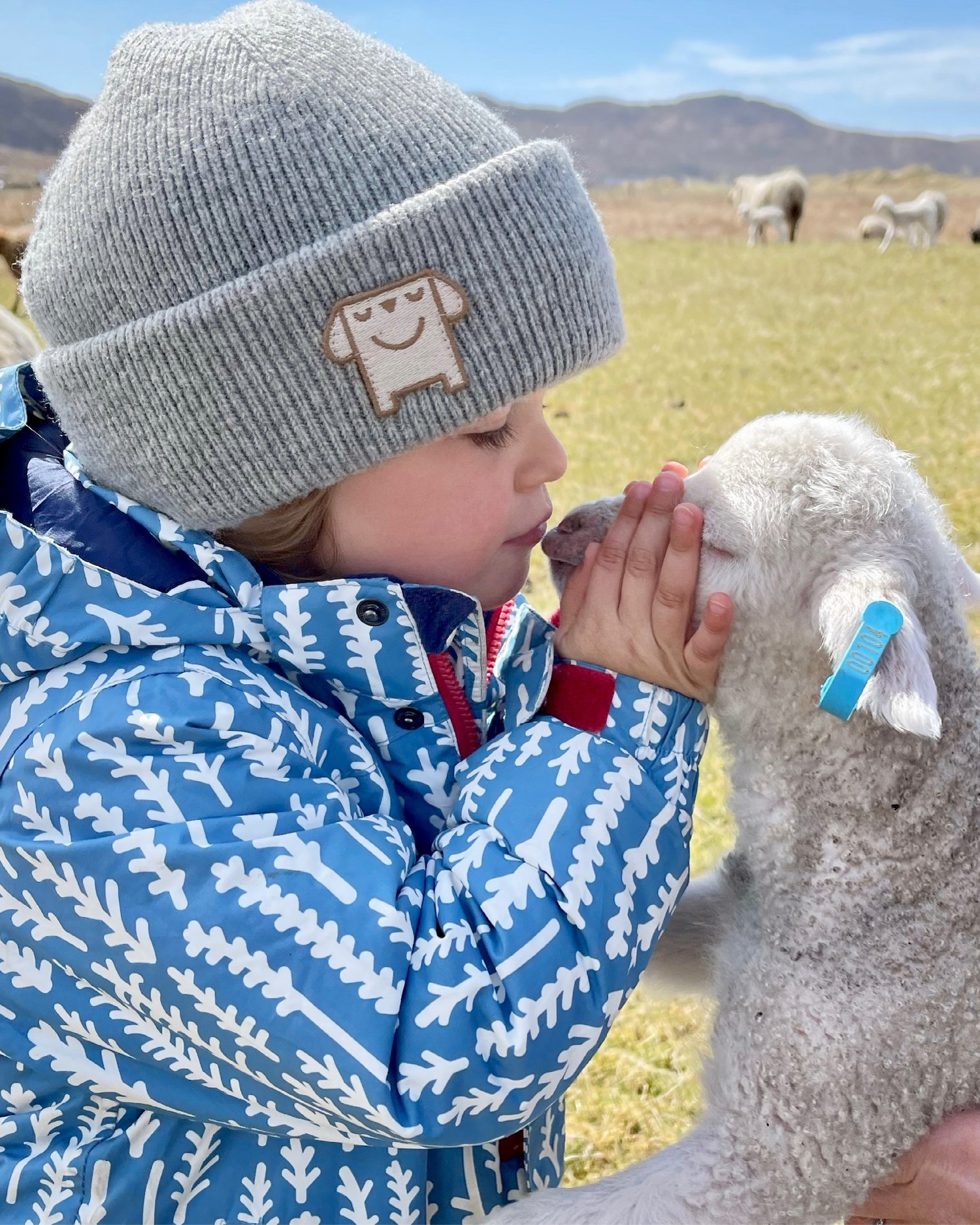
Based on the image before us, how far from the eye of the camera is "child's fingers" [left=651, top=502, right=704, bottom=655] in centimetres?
160

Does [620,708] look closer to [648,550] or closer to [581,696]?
[581,696]

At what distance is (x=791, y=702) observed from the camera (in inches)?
67.9

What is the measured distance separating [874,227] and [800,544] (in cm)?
2925

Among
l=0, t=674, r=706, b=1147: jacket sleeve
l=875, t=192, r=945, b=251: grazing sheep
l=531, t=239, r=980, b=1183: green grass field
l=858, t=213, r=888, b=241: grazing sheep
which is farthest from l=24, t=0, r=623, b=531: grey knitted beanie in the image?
l=858, t=213, r=888, b=241: grazing sheep

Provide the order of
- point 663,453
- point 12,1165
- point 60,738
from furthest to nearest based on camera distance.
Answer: point 663,453
point 12,1165
point 60,738

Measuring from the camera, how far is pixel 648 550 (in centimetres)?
168

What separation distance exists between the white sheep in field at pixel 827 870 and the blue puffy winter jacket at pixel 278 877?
23cm

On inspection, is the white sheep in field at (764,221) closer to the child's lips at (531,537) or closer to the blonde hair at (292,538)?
the child's lips at (531,537)

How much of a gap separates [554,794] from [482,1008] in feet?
0.89

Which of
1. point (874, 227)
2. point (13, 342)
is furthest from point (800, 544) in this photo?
point (874, 227)

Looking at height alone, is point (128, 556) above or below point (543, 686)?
above

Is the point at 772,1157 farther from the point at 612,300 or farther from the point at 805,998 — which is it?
the point at 612,300

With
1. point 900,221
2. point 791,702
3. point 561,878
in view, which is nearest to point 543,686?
point 561,878

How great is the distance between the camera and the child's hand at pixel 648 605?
1587 mm
